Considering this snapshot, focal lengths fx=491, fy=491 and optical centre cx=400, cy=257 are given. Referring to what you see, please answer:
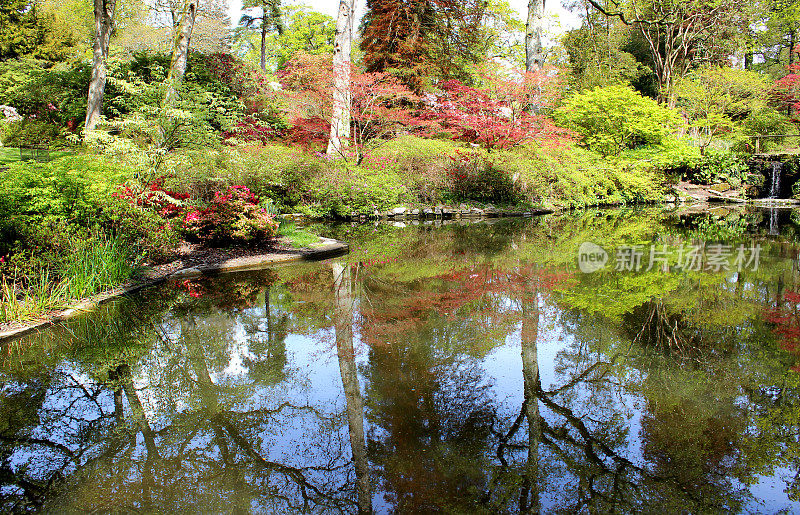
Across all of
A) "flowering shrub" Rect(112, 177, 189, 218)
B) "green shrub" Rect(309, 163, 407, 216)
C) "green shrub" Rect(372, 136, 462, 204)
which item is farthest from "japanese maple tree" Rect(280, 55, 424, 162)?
"flowering shrub" Rect(112, 177, 189, 218)

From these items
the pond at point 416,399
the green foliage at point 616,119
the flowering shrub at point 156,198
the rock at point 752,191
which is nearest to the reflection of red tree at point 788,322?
the pond at point 416,399

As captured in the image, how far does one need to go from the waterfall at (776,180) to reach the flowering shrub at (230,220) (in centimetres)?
2230

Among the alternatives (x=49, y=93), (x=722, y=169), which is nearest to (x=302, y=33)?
(x=49, y=93)

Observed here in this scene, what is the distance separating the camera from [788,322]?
16.3 ft

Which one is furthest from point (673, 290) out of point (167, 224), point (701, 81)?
point (701, 81)

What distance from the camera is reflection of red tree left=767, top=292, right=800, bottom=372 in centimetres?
436

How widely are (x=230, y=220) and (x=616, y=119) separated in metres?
17.5

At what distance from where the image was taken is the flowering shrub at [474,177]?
55.1 ft

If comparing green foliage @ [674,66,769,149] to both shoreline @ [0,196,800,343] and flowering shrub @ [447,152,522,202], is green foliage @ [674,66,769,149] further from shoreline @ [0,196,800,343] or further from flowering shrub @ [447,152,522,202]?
flowering shrub @ [447,152,522,202]

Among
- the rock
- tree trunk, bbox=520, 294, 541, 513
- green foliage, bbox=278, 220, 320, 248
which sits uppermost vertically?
the rock

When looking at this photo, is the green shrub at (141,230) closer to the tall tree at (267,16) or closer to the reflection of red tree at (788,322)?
the reflection of red tree at (788,322)

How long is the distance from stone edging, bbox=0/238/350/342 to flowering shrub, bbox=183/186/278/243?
0.55 meters

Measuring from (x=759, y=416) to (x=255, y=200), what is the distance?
328 inches

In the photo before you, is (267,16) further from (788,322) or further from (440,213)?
(788,322)
